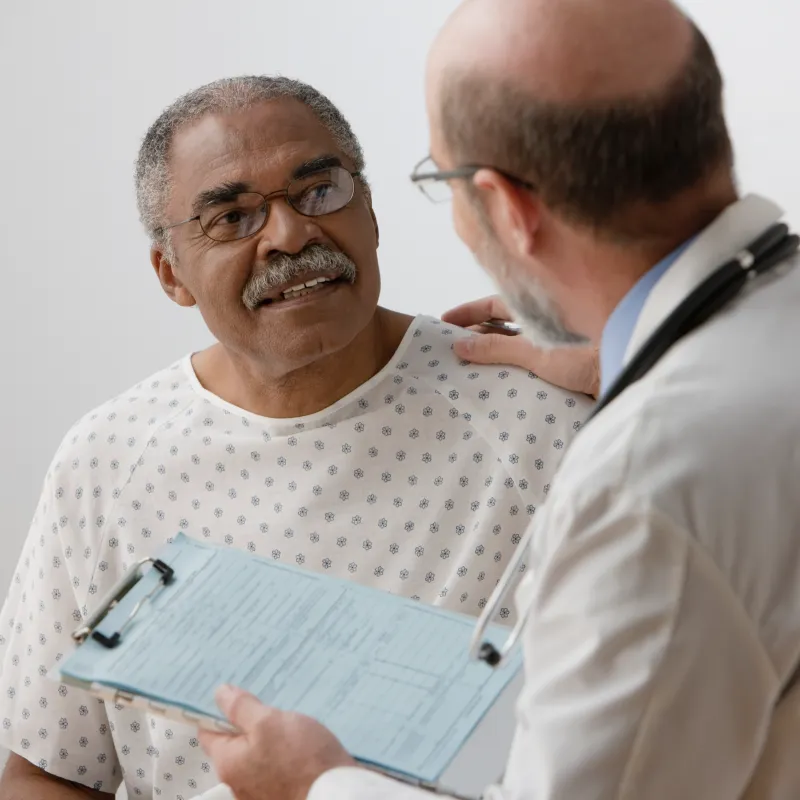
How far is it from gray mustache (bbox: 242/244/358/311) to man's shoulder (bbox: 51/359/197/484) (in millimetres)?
273

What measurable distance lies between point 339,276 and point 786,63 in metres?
1.06

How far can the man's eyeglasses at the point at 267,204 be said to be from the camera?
1.76 metres

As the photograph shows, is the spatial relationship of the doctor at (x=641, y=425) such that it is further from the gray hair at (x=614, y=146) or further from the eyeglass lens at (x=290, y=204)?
the eyeglass lens at (x=290, y=204)

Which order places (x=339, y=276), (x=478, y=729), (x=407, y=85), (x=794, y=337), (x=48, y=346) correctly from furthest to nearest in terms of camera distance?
(x=48, y=346) → (x=407, y=85) → (x=339, y=276) → (x=478, y=729) → (x=794, y=337)

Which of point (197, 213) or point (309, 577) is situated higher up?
point (197, 213)

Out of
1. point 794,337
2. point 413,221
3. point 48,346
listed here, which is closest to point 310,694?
point 794,337

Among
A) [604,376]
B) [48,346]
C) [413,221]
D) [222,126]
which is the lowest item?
[48,346]

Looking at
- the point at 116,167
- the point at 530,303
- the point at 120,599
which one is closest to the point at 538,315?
the point at 530,303

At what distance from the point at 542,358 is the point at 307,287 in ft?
1.10

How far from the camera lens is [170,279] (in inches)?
76.7

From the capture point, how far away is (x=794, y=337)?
96 centimetres

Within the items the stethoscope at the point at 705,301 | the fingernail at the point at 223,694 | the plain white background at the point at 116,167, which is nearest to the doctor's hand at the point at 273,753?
the fingernail at the point at 223,694

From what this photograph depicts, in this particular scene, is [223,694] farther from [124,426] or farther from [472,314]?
[472,314]

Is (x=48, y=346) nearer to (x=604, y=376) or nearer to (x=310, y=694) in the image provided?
(x=310, y=694)
